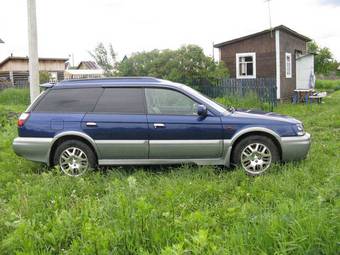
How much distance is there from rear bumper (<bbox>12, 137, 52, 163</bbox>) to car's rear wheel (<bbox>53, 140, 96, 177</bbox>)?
181mm

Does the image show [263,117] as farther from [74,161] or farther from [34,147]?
[34,147]

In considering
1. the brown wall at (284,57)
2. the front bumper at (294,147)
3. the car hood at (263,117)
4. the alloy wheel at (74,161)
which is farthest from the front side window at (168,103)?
the brown wall at (284,57)

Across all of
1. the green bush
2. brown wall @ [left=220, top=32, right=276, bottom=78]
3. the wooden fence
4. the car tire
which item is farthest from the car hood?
the green bush

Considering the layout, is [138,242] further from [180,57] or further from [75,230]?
[180,57]

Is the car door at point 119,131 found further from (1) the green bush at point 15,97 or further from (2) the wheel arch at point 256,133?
(1) the green bush at point 15,97

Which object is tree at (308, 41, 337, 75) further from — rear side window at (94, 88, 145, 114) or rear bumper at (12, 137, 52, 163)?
rear bumper at (12, 137, 52, 163)

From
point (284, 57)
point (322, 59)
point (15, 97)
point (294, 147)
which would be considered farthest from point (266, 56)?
point (322, 59)

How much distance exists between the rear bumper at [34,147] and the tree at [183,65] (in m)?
12.8

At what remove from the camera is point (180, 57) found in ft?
61.8

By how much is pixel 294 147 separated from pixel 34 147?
4.13 m

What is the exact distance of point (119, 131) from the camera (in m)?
6.25

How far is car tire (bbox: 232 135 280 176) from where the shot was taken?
243 inches

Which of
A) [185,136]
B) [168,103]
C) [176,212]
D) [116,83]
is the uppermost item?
[116,83]

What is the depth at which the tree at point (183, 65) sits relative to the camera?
18828mm
